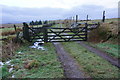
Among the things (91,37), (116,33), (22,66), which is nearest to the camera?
(22,66)

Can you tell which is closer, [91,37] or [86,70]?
[86,70]

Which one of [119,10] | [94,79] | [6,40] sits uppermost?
[119,10]

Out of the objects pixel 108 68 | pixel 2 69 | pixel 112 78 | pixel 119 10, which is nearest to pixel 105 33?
pixel 119 10

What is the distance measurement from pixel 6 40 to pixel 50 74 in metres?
6.76

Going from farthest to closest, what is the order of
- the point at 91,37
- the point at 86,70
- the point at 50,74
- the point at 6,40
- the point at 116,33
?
the point at 91,37, the point at 116,33, the point at 6,40, the point at 86,70, the point at 50,74

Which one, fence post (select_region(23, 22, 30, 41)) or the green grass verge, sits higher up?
fence post (select_region(23, 22, 30, 41))

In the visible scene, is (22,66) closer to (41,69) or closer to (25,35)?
(41,69)

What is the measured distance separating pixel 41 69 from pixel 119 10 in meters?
10.3

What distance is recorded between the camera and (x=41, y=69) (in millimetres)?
4707

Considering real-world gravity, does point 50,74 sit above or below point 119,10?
below

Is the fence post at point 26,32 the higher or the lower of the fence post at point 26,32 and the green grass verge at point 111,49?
the higher

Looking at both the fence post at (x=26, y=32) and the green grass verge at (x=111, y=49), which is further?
the fence post at (x=26, y=32)

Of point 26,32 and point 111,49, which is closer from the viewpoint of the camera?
point 111,49

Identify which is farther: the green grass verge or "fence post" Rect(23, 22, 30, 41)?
"fence post" Rect(23, 22, 30, 41)
